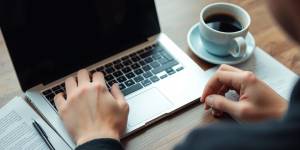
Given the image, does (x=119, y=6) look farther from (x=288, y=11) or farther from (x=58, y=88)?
(x=288, y=11)

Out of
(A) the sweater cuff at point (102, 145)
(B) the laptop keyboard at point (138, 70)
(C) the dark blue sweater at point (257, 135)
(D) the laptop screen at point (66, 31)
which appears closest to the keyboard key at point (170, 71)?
(B) the laptop keyboard at point (138, 70)

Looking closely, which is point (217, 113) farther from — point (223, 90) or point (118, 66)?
point (118, 66)

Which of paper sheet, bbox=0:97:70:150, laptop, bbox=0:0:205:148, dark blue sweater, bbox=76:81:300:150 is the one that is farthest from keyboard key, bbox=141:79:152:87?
dark blue sweater, bbox=76:81:300:150

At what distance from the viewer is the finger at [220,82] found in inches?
32.7

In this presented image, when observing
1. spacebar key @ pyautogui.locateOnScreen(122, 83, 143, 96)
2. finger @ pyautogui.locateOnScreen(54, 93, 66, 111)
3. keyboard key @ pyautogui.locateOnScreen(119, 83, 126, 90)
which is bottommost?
spacebar key @ pyautogui.locateOnScreen(122, 83, 143, 96)

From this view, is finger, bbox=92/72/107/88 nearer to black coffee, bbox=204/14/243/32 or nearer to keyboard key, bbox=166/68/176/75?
keyboard key, bbox=166/68/176/75

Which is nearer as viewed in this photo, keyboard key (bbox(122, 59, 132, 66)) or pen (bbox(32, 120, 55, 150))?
pen (bbox(32, 120, 55, 150))

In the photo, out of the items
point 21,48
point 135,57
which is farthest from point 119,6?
point 21,48

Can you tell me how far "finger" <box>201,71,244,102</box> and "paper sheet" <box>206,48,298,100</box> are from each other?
0.23ft

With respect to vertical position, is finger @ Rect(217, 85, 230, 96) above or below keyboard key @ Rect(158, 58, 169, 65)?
below

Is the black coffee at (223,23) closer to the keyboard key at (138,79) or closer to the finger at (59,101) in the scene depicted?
the keyboard key at (138,79)

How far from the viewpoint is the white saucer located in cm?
93

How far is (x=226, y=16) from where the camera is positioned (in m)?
0.96

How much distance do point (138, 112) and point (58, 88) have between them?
171 millimetres
